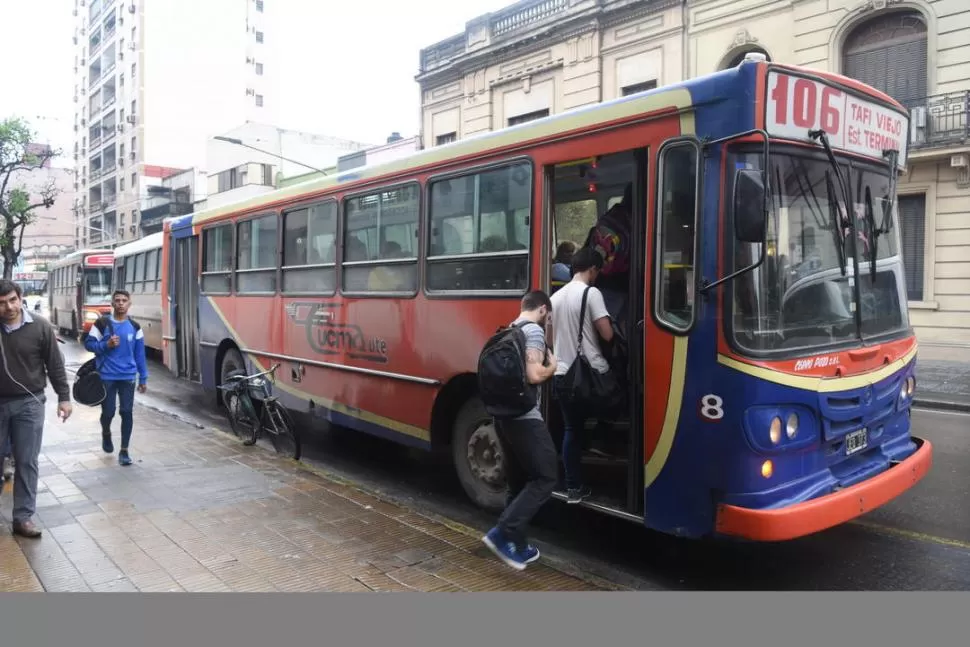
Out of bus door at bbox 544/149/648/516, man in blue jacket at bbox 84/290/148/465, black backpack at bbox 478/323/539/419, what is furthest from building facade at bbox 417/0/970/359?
man in blue jacket at bbox 84/290/148/465

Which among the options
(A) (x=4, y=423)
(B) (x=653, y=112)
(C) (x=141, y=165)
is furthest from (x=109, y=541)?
(C) (x=141, y=165)

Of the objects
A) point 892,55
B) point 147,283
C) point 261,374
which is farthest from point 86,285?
point 892,55

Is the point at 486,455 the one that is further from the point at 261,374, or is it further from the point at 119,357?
the point at 119,357

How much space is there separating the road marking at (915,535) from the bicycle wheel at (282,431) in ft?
17.3

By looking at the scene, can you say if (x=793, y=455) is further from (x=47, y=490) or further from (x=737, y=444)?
(x=47, y=490)

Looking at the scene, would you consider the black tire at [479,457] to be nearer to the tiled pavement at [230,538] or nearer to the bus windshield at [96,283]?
the tiled pavement at [230,538]

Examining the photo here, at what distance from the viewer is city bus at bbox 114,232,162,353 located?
16672 millimetres

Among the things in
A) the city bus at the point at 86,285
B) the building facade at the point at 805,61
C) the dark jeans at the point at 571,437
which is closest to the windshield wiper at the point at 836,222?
the dark jeans at the point at 571,437

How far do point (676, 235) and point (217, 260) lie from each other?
24.6 ft

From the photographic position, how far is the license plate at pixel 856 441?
4.51 meters

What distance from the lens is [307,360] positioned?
8148mm

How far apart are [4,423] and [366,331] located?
9.78 feet

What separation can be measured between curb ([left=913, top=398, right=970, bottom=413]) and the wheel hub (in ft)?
28.2

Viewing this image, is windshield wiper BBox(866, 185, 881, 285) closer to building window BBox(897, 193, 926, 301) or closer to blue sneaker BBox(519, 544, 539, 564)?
blue sneaker BBox(519, 544, 539, 564)
